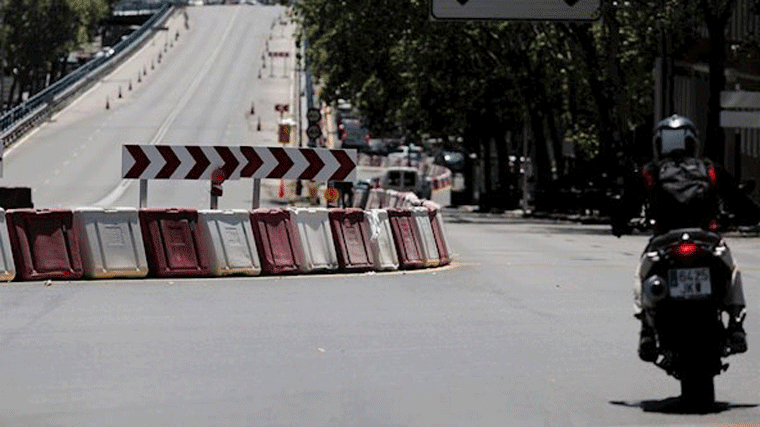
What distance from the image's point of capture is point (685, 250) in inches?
448

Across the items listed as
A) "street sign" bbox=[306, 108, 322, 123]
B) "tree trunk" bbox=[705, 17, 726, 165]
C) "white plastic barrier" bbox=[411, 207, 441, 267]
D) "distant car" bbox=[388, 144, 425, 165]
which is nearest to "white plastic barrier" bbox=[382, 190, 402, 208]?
"tree trunk" bbox=[705, 17, 726, 165]

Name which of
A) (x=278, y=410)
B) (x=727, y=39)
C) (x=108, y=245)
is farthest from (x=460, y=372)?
(x=727, y=39)

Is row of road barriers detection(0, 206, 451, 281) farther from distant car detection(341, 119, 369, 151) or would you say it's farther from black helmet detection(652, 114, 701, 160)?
distant car detection(341, 119, 369, 151)

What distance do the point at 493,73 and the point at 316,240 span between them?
166ft

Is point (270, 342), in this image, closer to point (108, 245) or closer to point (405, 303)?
point (405, 303)

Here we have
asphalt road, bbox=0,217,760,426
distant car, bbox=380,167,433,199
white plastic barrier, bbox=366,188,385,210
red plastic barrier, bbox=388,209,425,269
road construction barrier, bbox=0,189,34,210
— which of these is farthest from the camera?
distant car, bbox=380,167,433,199

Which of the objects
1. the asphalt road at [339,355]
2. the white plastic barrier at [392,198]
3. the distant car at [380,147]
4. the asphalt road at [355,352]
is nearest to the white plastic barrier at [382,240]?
the asphalt road at [355,352]

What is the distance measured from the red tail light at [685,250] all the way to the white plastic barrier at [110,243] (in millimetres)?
11759

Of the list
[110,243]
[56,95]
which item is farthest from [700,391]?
[56,95]

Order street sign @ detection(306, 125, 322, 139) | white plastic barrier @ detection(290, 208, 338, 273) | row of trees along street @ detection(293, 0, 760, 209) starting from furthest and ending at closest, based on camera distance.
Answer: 1. street sign @ detection(306, 125, 322, 139)
2. row of trees along street @ detection(293, 0, 760, 209)
3. white plastic barrier @ detection(290, 208, 338, 273)

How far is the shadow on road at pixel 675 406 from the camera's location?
37.6 ft

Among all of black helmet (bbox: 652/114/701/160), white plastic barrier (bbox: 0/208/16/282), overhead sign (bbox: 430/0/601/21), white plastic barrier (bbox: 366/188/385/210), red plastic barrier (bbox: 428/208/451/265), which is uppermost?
overhead sign (bbox: 430/0/601/21)

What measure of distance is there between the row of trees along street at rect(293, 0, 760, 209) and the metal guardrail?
13.5 metres

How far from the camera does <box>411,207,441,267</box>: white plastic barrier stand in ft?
84.0
